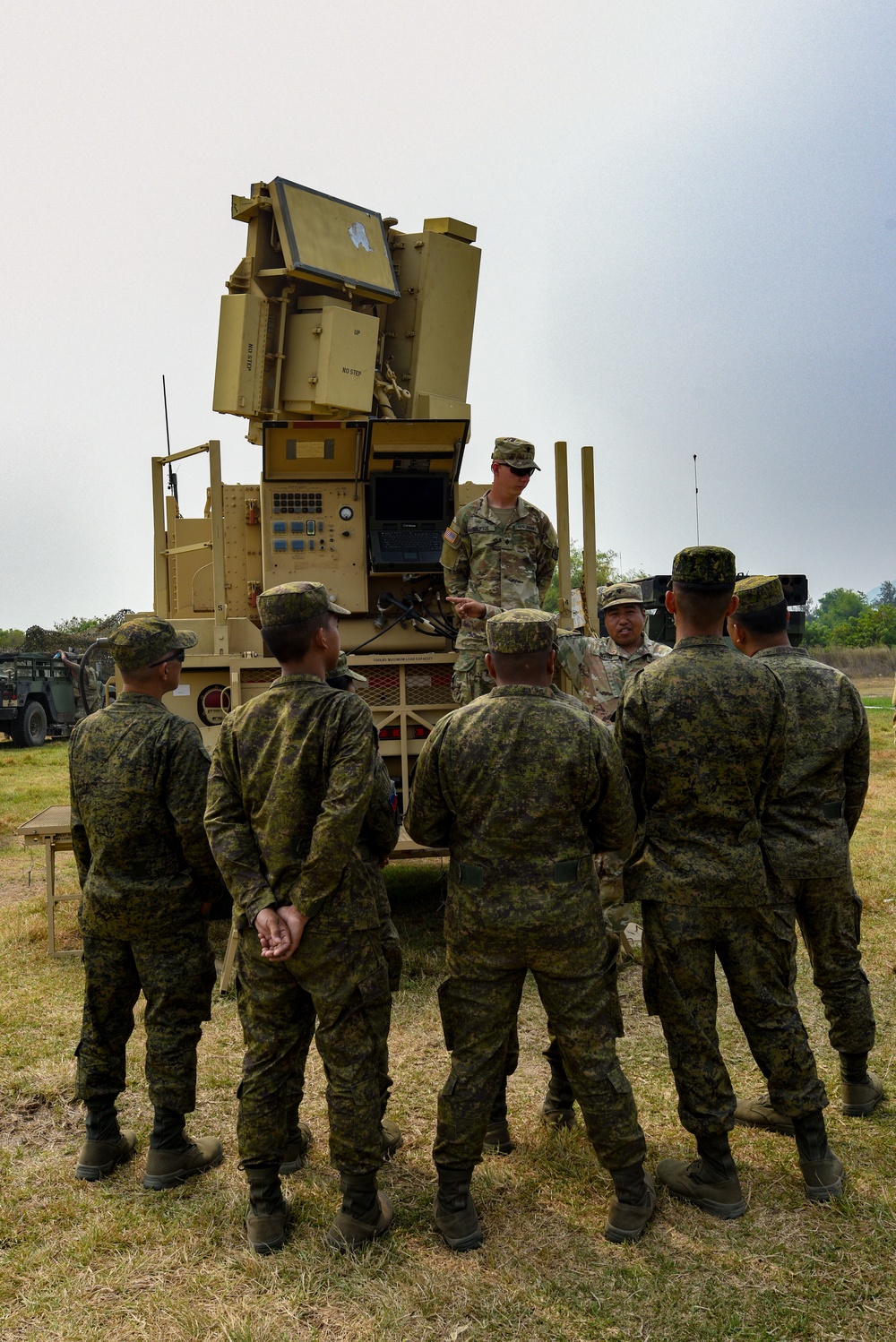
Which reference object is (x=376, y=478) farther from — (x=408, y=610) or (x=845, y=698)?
(x=845, y=698)

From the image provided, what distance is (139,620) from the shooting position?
3.48 metres

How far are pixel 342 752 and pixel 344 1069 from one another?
90cm

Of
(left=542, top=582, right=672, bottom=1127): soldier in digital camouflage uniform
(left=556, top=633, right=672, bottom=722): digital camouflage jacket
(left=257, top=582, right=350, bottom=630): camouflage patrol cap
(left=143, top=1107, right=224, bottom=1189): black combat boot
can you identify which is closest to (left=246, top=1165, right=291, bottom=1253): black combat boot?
(left=143, top=1107, right=224, bottom=1189): black combat boot

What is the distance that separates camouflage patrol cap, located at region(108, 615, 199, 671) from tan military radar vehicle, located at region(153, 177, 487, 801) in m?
1.81

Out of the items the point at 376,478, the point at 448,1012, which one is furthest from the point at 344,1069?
the point at 376,478

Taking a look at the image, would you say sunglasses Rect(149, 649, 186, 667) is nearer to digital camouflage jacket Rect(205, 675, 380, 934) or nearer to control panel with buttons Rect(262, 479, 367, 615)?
digital camouflage jacket Rect(205, 675, 380, 934)

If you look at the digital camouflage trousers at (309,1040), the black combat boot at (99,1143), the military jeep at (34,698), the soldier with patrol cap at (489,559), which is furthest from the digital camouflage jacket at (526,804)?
the military jeep at (34,698)

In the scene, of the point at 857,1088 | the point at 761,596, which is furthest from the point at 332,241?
the point at 857,1088

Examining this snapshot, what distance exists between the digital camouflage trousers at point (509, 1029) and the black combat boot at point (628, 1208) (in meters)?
0.06

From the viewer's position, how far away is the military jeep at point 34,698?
20.0 m

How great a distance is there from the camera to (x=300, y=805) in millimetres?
2875

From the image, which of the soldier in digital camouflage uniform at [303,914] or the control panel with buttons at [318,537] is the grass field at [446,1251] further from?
the control panel with buttons at [318,537]

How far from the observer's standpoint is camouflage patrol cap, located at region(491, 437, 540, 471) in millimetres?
4812

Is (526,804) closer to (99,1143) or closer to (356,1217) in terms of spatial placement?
(356,1217)
